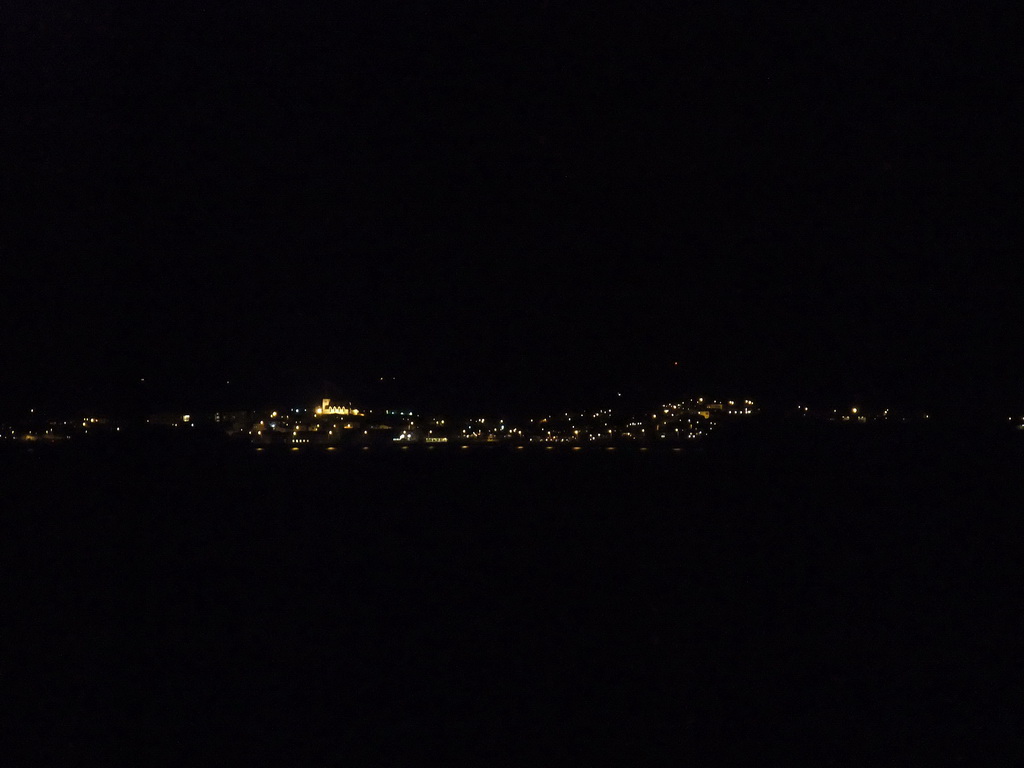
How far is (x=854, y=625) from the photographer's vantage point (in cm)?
584

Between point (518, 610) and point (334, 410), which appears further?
point (334, 410)

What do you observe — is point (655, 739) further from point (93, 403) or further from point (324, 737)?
point (93, 403)

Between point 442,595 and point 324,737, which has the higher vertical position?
point 442,595

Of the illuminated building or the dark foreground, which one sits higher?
the illuminated building

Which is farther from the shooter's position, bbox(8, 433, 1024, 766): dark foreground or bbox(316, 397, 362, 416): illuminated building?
bbox(316, 397, 362, 416): illuminated building

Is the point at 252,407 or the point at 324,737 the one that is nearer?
the point at 324,737

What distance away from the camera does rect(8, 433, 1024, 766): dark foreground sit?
15.3ft

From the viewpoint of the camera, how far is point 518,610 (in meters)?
5.95

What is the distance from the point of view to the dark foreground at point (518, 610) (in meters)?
4.66

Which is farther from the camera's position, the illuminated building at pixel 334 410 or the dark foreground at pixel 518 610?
the illuminated building at pixel 334 410

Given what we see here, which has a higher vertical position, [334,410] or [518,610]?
[334,410]

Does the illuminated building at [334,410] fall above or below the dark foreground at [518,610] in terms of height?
above

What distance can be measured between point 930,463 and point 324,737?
20.8 ft

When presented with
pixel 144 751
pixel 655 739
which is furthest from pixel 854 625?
pixel 144 751
